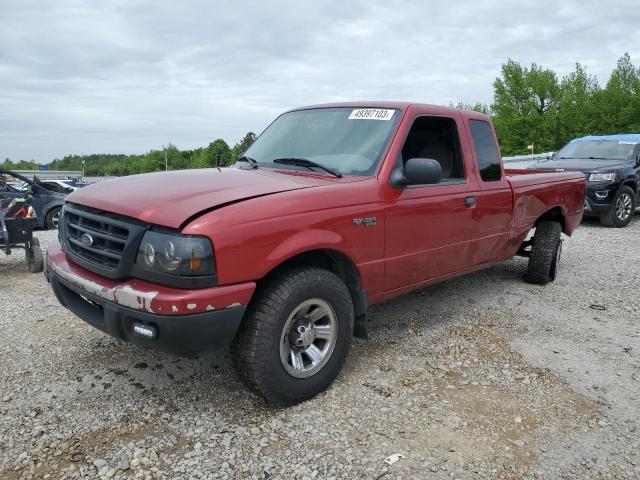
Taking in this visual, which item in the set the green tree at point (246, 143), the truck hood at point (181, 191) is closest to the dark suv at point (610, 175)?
the green tree at point (246, 143)

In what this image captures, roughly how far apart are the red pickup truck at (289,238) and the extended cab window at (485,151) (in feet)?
0.07

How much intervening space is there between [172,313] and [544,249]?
4.63 m

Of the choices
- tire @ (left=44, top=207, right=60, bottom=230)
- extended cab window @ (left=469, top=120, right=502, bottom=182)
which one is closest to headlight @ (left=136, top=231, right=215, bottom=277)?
extended cab window @ (left=469, top=120, right=502, bottom=182)

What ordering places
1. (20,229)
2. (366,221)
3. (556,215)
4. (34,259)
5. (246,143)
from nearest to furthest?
(366,221) < (556,215) < (20,229) < (34,259) < (246,143)

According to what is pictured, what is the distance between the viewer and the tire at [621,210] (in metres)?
10.4

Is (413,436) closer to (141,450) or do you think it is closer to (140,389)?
(141,450)

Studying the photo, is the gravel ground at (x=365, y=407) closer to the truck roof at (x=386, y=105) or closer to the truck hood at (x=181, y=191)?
the truck hood at (x=181, y=191)

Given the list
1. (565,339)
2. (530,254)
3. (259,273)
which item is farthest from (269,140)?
(530,254)

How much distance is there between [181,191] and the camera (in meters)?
3.00

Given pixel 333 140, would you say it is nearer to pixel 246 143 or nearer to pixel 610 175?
pixel 246 143

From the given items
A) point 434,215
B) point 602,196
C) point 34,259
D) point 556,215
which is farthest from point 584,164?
point 34,259

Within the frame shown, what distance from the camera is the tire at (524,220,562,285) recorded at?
229 inches

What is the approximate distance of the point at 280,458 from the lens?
2654 millimetres

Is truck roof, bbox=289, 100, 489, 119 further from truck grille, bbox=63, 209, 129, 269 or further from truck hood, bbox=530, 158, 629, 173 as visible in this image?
truck hood, bbox=530, 158, 629, 173
